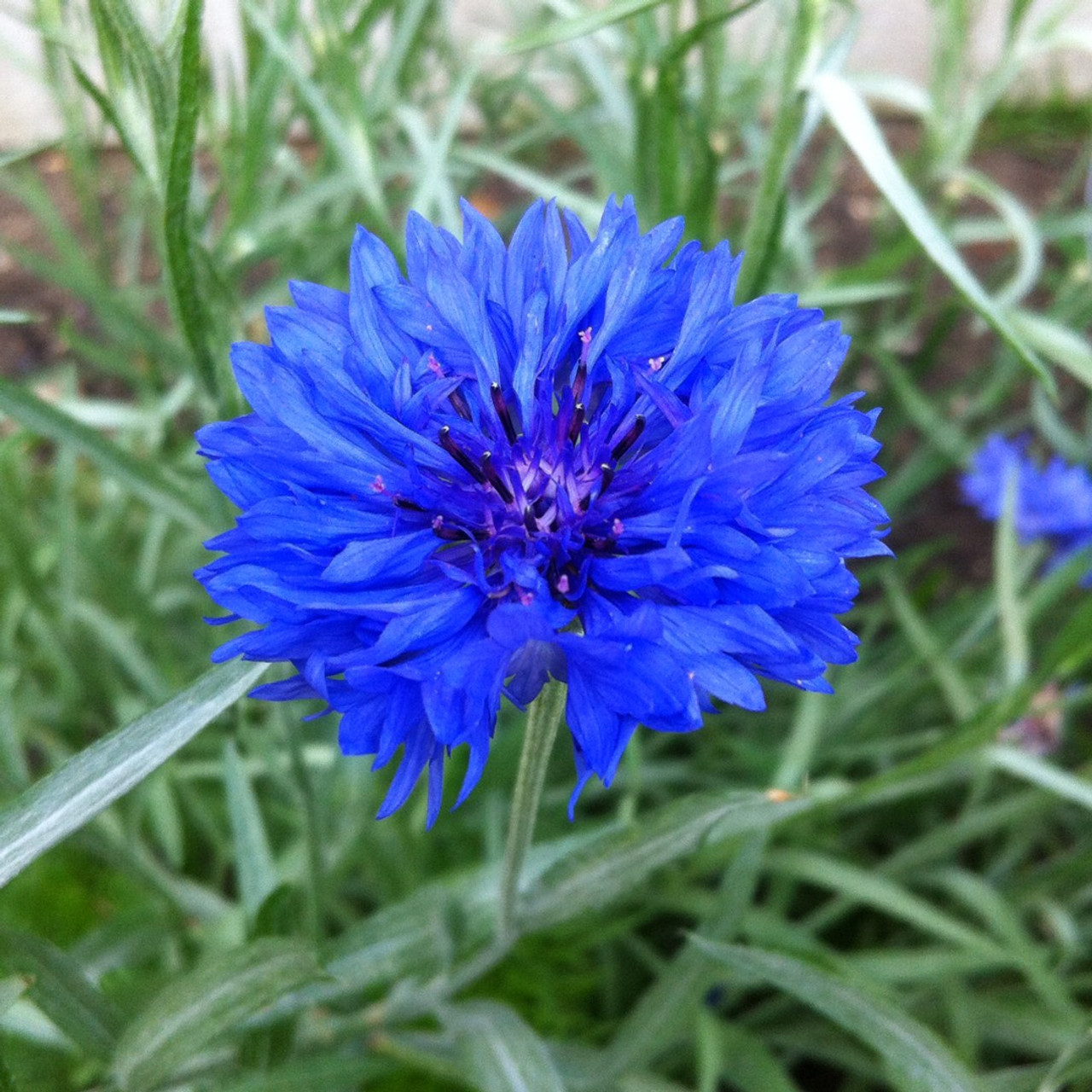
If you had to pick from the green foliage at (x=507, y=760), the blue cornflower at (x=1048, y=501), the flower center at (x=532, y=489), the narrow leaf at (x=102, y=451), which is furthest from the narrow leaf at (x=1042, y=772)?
the narrow leaf at (x=102, y=451)

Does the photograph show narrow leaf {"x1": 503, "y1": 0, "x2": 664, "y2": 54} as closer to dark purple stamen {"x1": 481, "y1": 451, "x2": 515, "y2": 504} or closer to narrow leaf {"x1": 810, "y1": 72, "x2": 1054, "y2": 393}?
narrow leaf {"x1": 810, "y1": 72, "x2": 1054, "y2": 393}

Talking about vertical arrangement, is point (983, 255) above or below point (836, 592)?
below

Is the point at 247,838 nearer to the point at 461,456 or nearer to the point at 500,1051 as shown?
the point at 500,1051

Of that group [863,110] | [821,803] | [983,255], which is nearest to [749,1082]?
[821,803]

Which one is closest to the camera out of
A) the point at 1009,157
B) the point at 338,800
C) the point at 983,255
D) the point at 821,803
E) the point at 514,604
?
the point at 514,604

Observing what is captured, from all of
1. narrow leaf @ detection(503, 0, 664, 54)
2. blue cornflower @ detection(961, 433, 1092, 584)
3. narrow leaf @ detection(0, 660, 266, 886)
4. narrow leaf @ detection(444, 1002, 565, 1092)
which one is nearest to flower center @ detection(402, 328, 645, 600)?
narrow leaf @ detection(0, 660, 266, 886)

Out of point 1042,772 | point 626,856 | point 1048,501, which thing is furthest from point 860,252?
point 626,856

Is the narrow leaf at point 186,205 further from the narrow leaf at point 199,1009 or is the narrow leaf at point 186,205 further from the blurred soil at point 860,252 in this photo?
the blurred soil at point 860,252

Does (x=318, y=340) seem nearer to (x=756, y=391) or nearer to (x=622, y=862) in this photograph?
(x=756, y=391)
